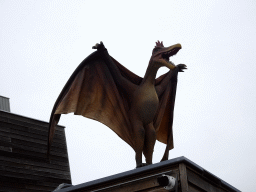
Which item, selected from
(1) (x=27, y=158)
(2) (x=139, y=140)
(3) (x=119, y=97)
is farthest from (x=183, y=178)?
(1) (x=27, y=158)

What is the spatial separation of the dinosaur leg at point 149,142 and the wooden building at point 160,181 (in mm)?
1129

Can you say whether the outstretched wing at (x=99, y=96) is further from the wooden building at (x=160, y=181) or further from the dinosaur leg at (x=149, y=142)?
the wooden building at (x=160, y=181)

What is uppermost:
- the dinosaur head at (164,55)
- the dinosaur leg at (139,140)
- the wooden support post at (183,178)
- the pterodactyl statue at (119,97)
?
the dinosaur head at (164,55)

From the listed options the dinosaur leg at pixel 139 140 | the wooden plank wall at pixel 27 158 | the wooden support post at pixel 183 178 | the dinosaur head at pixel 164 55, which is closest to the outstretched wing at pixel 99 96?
the dinosaur leg at pixel 139 140

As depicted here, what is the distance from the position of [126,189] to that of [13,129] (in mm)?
6891

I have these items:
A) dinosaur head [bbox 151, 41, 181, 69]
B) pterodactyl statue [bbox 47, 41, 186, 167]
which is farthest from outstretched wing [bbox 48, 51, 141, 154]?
dinosaur head [bbox 151, 41, 181, 69]

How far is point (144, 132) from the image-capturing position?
18.0ft

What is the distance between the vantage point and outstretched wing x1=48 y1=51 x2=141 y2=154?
5.64 metres

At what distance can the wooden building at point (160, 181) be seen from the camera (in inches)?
162

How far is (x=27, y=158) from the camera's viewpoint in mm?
10617

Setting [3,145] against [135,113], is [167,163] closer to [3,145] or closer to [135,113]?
[135,113]

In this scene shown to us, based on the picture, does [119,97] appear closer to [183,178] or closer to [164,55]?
[164,55]

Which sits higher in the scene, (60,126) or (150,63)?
(60,126)

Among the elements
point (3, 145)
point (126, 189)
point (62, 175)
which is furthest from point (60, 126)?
point (126, 189)
